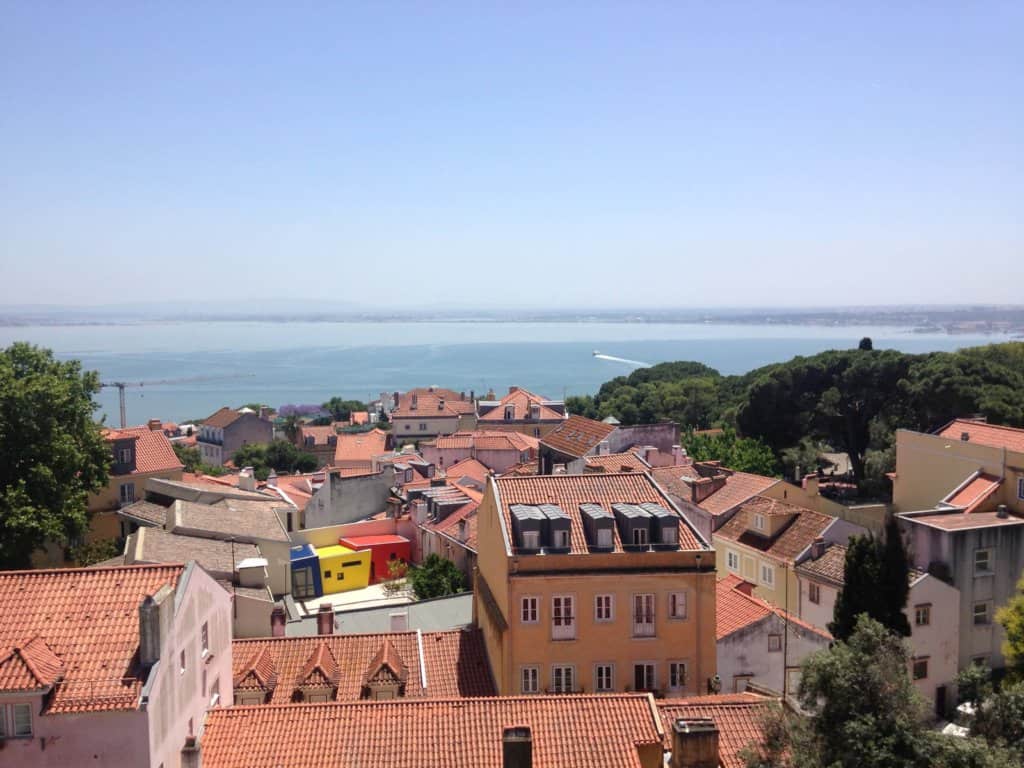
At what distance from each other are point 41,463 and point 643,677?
21420mm

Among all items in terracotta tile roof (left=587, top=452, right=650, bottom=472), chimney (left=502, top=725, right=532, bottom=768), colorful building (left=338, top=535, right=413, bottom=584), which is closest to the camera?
chimney (left=502, top=725, right=532, bottom=768)

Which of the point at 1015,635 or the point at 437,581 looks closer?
the point at 1015,635

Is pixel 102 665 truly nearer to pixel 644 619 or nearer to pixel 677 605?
pixel 644 619

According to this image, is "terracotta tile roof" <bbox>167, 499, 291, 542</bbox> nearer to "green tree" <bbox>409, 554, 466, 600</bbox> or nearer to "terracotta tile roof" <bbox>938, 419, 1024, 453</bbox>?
"green tree" <bbox>409, 554, 466, 600</bbox>

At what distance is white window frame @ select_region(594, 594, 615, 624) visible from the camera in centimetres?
2148

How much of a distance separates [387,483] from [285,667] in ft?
78.2

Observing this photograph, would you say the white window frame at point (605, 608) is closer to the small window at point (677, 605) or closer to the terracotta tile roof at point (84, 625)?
the small window at point (677, 605)

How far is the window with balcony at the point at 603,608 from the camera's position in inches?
846

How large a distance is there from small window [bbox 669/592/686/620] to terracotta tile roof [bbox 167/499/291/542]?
51.2 ft

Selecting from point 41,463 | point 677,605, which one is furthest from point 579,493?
point 41,463

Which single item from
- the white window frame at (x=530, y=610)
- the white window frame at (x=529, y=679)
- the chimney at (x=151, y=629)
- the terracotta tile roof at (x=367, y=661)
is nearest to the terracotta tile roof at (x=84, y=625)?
the chimney at (x=151, y=629)

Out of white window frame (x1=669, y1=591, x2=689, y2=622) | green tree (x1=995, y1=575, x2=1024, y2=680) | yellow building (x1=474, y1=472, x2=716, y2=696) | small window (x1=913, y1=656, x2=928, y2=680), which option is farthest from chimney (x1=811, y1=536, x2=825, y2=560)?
white window frame (x1=669, y1=591, x2=689, y2=622)

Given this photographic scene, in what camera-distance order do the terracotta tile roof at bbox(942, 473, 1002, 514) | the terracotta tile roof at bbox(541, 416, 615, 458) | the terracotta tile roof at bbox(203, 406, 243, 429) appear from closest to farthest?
the terracotta tile roof at bbox(942, 473, 1002, 514)
the terracotta tile roof at bbox(541, 416, 615, 458)
the terracotta tile roof at bbox(203, 406, 243, 429)

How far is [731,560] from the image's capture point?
3409cm
